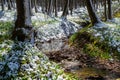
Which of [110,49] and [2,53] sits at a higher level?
[2,53]

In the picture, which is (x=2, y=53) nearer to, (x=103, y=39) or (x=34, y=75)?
(x=34, y=75)

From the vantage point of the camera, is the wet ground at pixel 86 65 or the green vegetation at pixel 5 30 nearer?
the wet ground at pixel 86 65

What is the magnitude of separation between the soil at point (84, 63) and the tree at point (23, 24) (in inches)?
127

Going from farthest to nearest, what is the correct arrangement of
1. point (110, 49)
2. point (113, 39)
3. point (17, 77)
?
point (113, 39) → point (110, 49) → point (17, 77)

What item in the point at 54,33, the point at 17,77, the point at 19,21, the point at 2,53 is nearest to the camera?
the point at 17,77

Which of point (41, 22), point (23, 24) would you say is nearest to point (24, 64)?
point (23, 24)

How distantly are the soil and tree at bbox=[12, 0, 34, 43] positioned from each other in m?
3.22

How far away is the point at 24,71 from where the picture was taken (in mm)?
10680

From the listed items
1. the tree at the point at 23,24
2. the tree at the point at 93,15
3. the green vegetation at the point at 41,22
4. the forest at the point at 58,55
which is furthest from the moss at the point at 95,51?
the green vegetation at the point at 41,22

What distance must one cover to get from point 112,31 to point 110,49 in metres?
3.66

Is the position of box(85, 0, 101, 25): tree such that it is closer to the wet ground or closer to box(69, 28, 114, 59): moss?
box(69, 28, 114, 59): moss

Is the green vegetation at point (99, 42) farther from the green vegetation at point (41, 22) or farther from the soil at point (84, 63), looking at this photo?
the green vegetation at point (41, 22)

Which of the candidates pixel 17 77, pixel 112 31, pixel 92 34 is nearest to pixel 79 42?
pixel 92 34

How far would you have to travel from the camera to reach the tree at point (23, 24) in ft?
45.7
